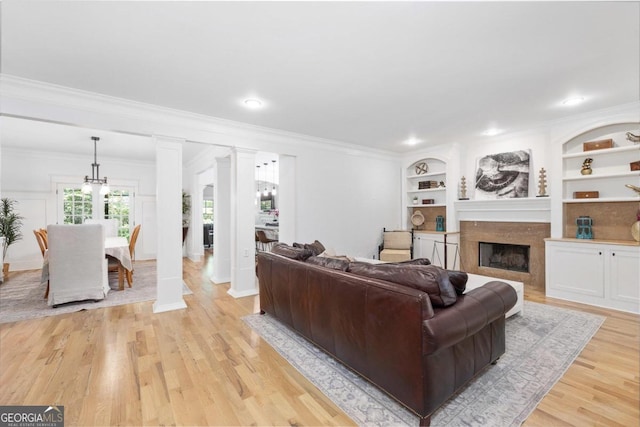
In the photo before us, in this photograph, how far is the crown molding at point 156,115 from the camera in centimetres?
281

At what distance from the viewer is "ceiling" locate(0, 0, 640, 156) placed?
187 cm

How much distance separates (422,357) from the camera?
1.58 metres

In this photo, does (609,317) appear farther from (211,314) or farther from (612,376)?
(211,314)

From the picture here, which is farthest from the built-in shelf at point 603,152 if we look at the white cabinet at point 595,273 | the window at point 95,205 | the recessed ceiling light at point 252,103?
the window at point 95,205

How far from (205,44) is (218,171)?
342 cm

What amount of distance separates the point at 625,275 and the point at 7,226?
10.2 metres

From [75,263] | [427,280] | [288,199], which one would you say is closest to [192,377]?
[427,280]

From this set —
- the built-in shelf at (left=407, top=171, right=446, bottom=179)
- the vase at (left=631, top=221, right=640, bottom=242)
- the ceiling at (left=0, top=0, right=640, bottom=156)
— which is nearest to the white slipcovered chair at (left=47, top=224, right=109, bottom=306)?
the ceiling at (left=0, top=0, right=640, bottom=156)

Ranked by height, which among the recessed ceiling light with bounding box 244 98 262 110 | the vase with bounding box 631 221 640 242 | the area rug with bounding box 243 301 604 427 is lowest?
the area rug with bounding box 243 301 604 427

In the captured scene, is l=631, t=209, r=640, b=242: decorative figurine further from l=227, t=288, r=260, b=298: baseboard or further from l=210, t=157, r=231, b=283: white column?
l=210, t=157, r=231, b=283: white column

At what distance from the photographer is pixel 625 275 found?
3443 millimetres

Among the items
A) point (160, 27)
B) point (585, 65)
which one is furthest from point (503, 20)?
point (160, 27)

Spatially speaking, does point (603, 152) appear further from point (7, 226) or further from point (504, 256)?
point (7, 226)

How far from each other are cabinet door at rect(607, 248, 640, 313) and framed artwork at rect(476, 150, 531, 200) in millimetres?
1472
